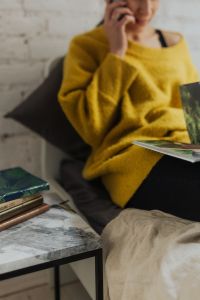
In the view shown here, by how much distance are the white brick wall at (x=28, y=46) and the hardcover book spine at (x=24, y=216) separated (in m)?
0.51

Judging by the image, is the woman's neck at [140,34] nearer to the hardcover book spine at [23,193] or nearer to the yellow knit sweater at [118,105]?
the yellow knit sweater at [118,105]

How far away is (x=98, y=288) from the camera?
0.83 metres

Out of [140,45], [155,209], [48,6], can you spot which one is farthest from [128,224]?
[48,6]

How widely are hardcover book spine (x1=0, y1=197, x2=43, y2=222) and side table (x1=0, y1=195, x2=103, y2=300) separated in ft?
0.08

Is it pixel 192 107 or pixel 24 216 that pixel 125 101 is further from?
pixel 24 216

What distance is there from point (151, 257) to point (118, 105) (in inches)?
19.3

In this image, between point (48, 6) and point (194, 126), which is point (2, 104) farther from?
point (194, 126)

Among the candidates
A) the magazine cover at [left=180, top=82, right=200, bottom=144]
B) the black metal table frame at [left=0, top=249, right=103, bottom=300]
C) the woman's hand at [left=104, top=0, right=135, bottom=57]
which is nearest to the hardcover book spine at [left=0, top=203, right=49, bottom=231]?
the black metal table frame at [left=0, top=249, right=103, bottom=300]

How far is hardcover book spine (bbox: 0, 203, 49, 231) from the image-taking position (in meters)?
0.85

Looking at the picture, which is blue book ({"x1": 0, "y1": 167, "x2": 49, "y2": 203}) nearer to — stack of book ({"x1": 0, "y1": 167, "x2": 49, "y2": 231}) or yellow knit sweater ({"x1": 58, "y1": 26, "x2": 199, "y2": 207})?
stack of book ({"x1": 0, "y1": 167, "x2": 49, "y2": 231})

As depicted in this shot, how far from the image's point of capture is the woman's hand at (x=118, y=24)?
1130 millimetres

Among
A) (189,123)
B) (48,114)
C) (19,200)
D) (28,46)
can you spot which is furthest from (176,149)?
(28,46)

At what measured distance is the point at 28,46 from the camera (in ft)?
4.42

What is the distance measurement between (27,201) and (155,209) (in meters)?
0.30
